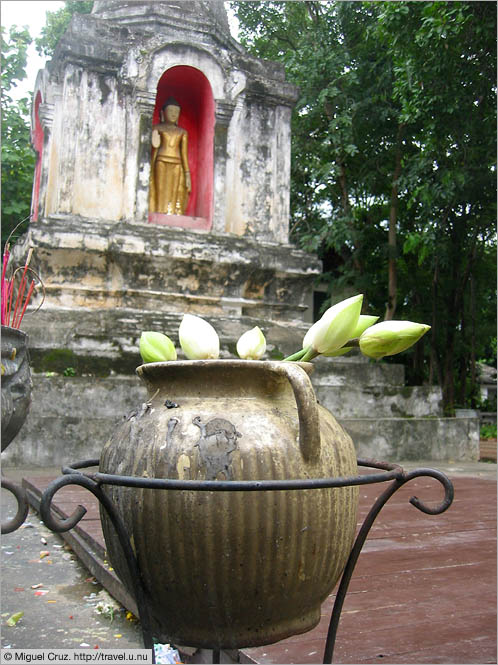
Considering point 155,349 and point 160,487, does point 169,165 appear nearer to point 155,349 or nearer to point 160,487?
point 155,349

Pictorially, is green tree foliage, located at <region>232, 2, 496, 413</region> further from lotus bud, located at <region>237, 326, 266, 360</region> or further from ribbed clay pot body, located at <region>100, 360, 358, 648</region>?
ribbed clay pot body, located at <region>100, 360, 358, 648</region>

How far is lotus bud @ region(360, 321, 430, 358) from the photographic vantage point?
1.26 metres

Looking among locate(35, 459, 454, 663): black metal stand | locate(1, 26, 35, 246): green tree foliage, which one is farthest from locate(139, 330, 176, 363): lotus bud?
locate(1, 26, 35, 246): green tree foliage

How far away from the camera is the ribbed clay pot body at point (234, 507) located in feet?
3.54

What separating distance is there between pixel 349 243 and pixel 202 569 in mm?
9033

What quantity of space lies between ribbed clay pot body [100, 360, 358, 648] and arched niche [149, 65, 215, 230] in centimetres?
481

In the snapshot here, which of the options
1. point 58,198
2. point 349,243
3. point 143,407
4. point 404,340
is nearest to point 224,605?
point 143,407

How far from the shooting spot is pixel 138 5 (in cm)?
595

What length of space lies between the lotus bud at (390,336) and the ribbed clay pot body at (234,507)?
0.64 feet

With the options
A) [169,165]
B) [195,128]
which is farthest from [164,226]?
[195,128]

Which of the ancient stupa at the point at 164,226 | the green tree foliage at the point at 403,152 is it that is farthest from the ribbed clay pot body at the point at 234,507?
the green tree foliage at the point at 403,152

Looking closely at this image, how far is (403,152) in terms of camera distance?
8664 mm

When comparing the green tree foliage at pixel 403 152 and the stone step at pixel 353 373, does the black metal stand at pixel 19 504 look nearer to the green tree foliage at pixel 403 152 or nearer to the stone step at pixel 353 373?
the stone step at pixel 353 373

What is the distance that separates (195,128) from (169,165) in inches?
26.4
